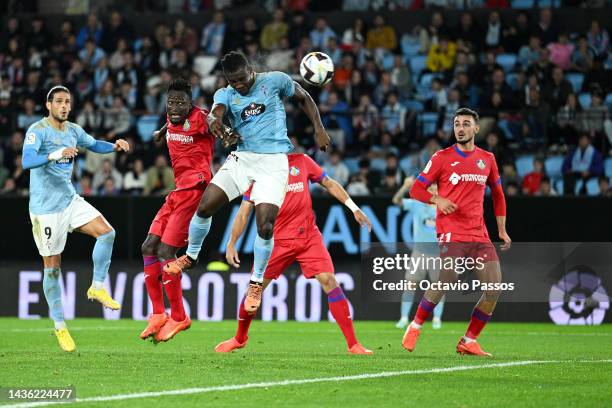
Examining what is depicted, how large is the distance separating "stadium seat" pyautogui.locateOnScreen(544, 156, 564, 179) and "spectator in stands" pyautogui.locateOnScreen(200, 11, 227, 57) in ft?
25.8

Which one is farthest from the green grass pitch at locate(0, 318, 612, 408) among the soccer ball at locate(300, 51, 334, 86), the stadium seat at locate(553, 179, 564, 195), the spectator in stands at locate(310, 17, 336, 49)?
the spectator in stands at locate(310, 17, 336, 49)

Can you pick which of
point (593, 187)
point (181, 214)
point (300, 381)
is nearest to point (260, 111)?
point (181, 214)

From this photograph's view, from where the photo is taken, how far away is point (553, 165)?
1933 cm

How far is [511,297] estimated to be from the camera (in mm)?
18125

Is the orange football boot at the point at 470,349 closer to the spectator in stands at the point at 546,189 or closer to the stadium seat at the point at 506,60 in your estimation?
the spectator in stands at the point at 546,189

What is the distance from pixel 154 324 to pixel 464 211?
128 inches

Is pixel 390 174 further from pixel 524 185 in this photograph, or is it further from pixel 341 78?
pixel 341 78

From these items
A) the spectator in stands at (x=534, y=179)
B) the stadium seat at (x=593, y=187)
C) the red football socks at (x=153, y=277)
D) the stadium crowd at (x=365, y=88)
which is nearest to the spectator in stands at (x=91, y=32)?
the stadium crowd at (x=365, y=88)

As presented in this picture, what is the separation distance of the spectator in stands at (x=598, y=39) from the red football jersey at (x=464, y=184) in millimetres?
11168

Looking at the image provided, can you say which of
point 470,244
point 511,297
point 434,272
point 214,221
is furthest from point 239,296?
point 470,244

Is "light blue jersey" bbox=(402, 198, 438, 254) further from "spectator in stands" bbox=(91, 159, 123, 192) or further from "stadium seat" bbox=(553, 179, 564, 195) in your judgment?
"spectator in stands" bbox=(91, 159, 123, 192)

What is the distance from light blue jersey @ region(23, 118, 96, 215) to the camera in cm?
1134

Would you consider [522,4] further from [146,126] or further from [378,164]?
[146,126]

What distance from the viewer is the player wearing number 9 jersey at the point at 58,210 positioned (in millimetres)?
11312
